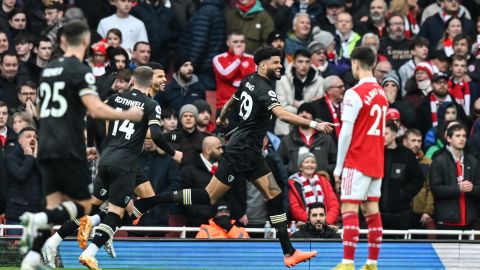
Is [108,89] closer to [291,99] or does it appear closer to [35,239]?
[291,99]

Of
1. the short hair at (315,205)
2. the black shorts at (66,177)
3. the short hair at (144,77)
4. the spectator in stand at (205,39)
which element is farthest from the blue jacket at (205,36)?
the black shorts at (66,177)

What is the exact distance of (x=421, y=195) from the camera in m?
19.9

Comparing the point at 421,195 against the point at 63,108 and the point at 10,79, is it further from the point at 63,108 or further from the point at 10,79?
the point at 63,108

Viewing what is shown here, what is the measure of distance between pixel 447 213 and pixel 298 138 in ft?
8.62

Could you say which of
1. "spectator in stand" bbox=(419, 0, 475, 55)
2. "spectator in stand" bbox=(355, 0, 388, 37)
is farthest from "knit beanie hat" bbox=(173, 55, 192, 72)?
"spectator in stand" bbox=(419, 0, 475, 55)

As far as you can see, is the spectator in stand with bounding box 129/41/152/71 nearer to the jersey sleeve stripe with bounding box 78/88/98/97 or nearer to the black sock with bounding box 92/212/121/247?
the black sock with bounding box 92/212/121/247

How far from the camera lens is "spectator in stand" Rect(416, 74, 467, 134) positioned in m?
21.2

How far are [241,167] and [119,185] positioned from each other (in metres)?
1.64

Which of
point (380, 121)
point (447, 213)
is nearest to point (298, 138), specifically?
point (447, 213)

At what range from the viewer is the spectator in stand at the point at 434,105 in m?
21.2

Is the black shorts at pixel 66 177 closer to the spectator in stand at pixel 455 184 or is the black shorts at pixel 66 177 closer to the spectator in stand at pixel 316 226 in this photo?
the spectator in stand at pixel 316 226

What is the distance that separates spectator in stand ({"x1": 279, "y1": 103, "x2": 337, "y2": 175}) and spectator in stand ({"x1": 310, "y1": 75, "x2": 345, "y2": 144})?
0.47 meters

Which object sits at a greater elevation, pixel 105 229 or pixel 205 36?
pixel 205 36

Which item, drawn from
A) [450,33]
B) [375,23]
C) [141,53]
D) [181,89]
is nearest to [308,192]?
[181,89]
